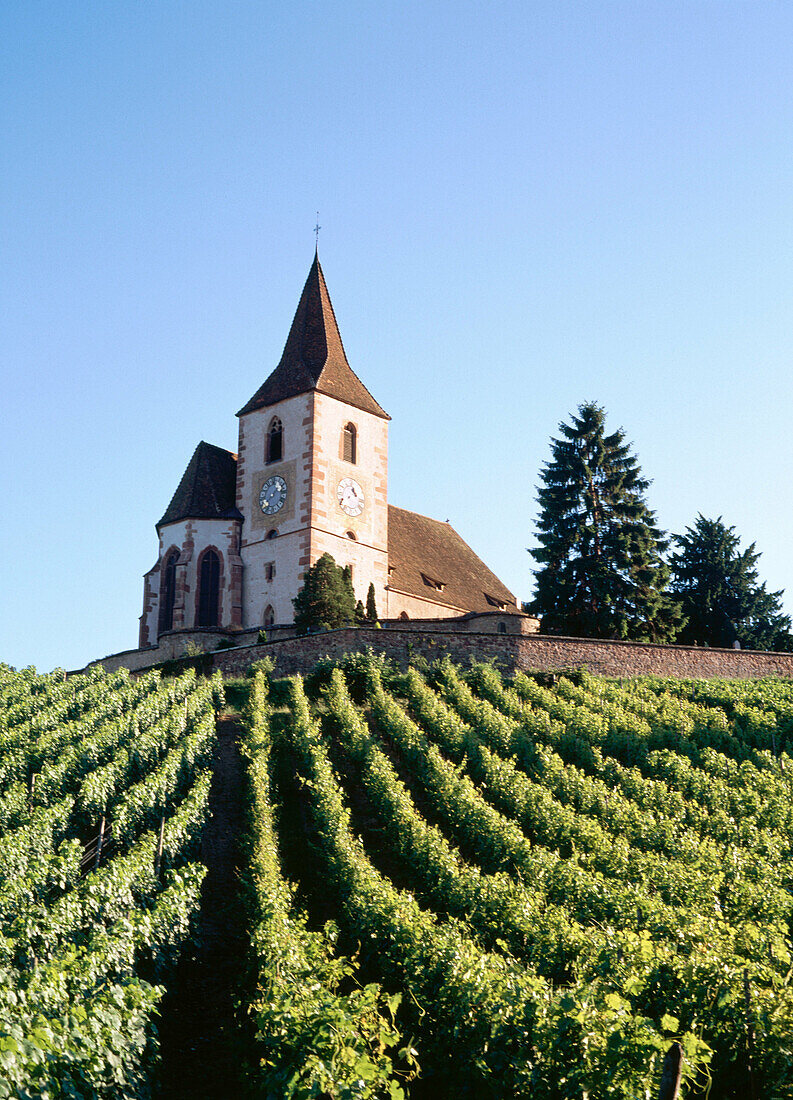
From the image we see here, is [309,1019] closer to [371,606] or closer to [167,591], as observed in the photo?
[371,606]

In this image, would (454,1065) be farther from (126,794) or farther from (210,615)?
(210,615)

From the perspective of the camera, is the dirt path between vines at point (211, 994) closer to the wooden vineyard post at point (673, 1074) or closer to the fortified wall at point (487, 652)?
the wooden vineyard post at point (673, 1074)

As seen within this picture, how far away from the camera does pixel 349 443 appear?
3934 centimetres

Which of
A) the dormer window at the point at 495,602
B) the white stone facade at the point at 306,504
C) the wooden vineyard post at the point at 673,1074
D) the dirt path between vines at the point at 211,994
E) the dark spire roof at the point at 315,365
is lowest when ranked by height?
the dirt path between vines at the point at 211,994

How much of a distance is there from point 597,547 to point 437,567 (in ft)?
31.0

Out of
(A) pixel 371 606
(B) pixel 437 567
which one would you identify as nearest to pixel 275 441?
(A) pixel 371 606

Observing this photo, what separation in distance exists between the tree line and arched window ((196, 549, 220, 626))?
1008 centimetres

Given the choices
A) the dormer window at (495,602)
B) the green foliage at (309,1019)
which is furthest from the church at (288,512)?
the green foliage at (309,1019)

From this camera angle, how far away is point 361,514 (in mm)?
38719

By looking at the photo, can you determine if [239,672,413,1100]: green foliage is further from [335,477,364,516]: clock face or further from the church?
[335,477,364,516]: clock face

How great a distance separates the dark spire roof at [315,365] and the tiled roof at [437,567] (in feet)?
16.8

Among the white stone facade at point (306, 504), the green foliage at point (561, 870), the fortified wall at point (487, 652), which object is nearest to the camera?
the green foliage at point (561, 870)

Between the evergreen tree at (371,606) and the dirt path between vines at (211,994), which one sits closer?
the dirt path between vines at (211,994)

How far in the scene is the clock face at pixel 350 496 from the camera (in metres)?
38.2
